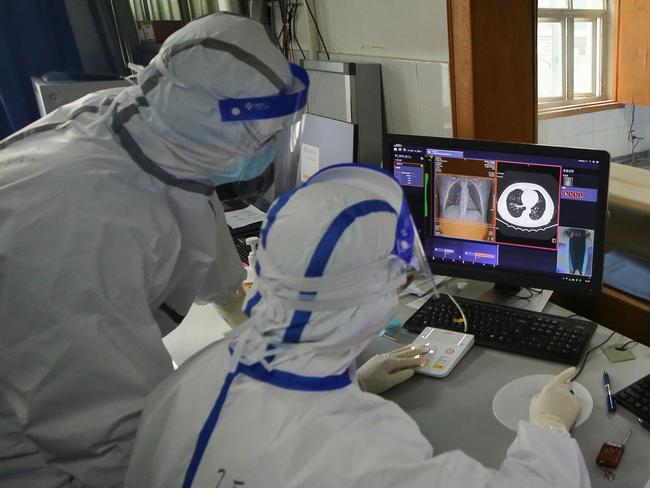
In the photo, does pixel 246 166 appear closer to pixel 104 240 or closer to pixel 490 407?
pixel 104 240

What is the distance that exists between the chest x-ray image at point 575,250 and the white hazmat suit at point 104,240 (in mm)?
693

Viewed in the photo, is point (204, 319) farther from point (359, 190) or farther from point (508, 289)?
point (359, 190)

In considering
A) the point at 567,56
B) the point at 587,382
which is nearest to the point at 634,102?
the point at 567,56

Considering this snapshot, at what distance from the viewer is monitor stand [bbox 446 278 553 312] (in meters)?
1.44

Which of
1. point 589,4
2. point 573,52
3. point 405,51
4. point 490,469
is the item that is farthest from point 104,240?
point 589,4

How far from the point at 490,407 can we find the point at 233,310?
762mm

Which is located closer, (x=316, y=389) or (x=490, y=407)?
(x=316, y=389)

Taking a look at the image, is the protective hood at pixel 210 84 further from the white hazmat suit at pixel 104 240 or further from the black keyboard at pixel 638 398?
the black keyboard at pixel 638 398

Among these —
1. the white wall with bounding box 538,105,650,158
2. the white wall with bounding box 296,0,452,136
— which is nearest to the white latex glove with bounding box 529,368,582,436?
the white wall with bounding box 296,0,452,136

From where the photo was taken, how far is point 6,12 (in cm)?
294

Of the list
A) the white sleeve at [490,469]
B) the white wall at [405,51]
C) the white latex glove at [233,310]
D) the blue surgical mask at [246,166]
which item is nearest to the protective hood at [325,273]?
the white sleeve at [490,469]

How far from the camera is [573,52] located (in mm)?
4398

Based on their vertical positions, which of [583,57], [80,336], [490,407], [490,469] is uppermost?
[583,57]

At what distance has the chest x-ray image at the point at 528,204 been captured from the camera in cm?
128
